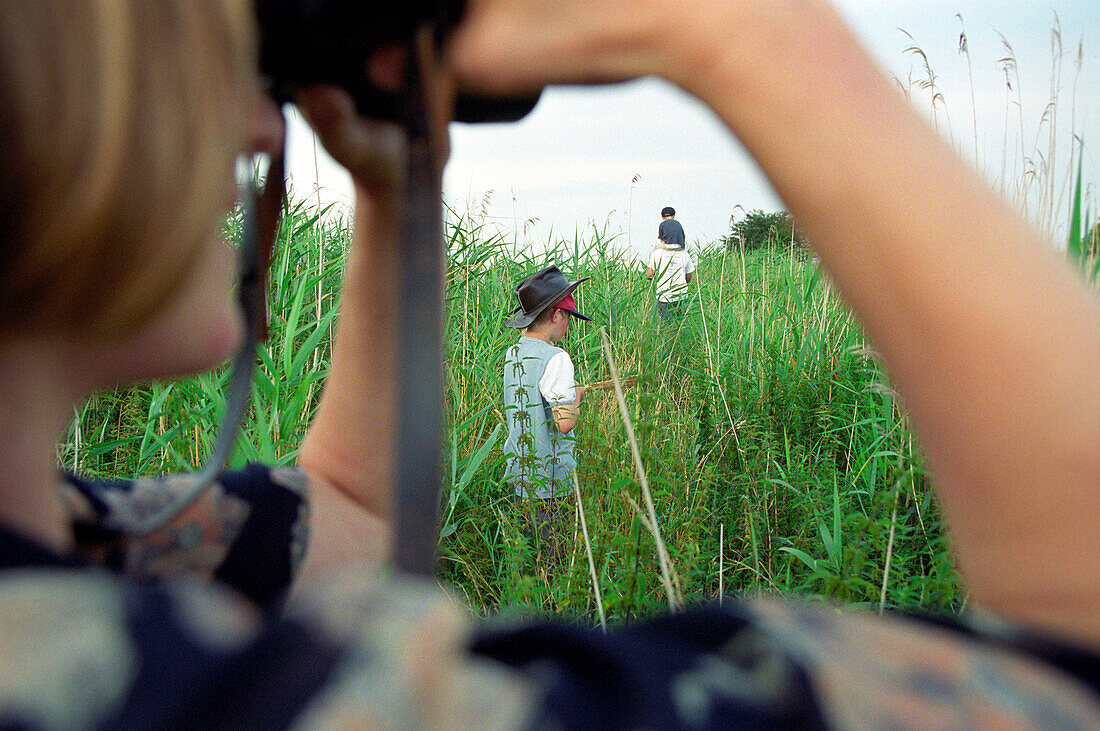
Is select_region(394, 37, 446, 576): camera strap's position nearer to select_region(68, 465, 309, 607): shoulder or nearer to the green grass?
select_region(68, 465, 309, 607): shoulder

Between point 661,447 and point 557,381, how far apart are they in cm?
79

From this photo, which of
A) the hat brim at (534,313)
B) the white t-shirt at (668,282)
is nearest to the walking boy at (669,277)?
the white t-shirt at (668,282)

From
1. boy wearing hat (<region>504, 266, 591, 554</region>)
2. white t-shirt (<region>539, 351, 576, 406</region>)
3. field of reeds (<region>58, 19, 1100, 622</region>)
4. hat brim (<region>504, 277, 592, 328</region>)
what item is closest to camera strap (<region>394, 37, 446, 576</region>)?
field of reeds (<region>58, 19, 1100, 622</region>)

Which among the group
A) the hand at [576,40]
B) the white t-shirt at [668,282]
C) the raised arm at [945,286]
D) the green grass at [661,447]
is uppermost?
the white t-shirt at [668,282]

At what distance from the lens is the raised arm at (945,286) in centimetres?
27

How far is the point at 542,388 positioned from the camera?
10.1 ft

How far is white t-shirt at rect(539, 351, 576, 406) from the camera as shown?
9.93ft

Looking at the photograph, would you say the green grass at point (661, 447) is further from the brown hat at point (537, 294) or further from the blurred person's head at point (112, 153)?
the blurred person's head at point (112, 153)

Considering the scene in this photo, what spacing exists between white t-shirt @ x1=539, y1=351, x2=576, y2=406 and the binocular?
255 centimetres

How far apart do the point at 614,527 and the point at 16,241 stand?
1627mm

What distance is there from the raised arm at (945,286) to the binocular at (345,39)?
0.12m

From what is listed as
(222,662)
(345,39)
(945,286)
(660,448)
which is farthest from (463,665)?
(660,448)

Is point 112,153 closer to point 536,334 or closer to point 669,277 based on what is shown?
point 536,334

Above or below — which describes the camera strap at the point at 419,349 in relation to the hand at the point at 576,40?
below
